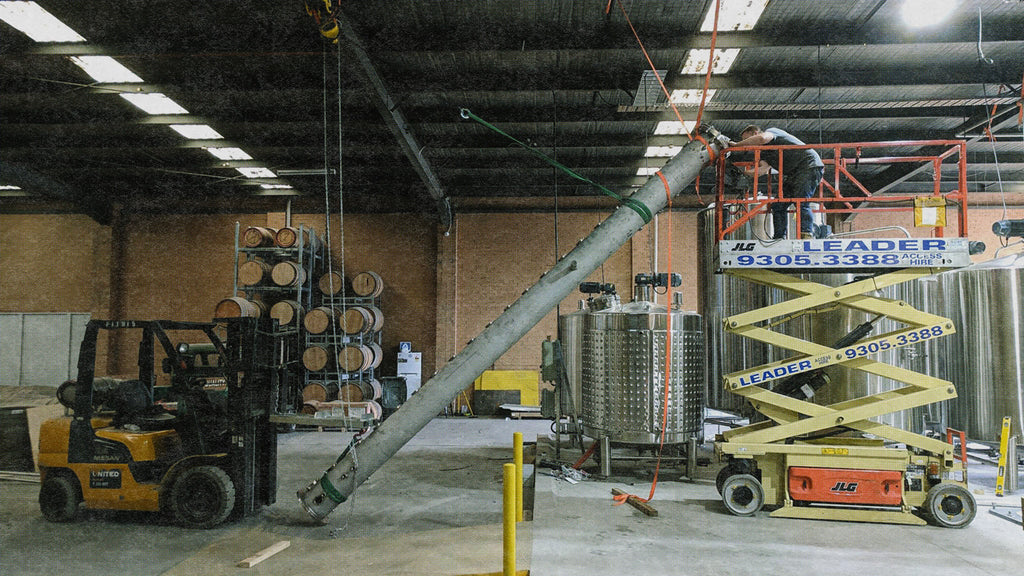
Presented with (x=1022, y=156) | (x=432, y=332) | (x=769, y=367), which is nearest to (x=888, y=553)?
(x=769, y=367)

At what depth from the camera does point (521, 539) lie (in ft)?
18.5

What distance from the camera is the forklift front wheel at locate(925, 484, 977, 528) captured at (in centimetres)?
541

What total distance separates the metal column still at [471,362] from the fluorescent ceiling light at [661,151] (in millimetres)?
6942

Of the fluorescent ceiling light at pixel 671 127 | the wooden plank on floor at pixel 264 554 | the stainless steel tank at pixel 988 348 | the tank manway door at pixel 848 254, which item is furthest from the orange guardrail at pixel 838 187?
the wooden plank on floor at pixel 264 554

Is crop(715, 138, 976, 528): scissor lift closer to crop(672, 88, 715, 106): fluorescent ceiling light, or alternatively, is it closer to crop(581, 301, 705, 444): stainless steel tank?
crop(581, 301, 705, 444): stainless steel tank

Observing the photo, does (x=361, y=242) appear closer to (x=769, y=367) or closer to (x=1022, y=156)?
(x=769, y=367)

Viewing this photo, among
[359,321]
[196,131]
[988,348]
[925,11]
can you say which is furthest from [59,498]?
[925,11]

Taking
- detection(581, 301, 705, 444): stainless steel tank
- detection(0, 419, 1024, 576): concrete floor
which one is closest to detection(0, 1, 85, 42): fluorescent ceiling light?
detection(0, 419, 1024, 576): concrete floor

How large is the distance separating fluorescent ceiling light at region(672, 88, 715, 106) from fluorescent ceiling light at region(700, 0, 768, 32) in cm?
171

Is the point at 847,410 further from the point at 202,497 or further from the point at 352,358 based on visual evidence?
the point at 352,358

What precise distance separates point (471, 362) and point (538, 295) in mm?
1078

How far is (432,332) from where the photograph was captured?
52.3ft

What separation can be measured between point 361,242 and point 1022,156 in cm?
1737

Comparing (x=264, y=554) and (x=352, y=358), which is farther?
(x=352, y=358)
